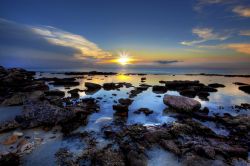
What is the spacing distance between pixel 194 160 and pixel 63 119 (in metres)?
10.2

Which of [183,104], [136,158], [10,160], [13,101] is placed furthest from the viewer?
[13,101]

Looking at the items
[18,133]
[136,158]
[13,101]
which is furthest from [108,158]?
[13,101]

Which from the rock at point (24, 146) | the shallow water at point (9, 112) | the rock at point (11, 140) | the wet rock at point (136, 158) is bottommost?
the wet rock at point (136, 158)

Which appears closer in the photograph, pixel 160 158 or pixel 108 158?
pixel 108 158

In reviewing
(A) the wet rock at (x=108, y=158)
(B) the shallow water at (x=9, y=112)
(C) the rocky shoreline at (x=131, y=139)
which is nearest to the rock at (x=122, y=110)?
(C) the rocky shoreline at (x=131, y=139)

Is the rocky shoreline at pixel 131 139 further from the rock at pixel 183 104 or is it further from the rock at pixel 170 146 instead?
the rock at pixel 183 104

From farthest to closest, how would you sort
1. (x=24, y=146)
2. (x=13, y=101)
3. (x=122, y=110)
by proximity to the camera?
(x=13, y=101), (x=122, y=110), (x=24, y=146)

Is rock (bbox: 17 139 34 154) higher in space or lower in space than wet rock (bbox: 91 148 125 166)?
higher

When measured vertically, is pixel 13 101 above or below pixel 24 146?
above

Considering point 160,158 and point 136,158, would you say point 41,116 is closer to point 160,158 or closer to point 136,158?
point 136,158

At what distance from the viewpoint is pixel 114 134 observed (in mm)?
12398

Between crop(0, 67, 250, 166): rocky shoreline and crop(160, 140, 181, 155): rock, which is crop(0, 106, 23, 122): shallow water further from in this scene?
crop(160, 140, 181, 155): rock

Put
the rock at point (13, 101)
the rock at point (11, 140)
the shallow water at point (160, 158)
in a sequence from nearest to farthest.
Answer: the shallow water at point (160, 158)
the rock at point (11, 140)
the rock at point (13, 101)

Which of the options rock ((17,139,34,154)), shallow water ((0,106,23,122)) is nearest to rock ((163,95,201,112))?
rock ((17,139,34,154))
